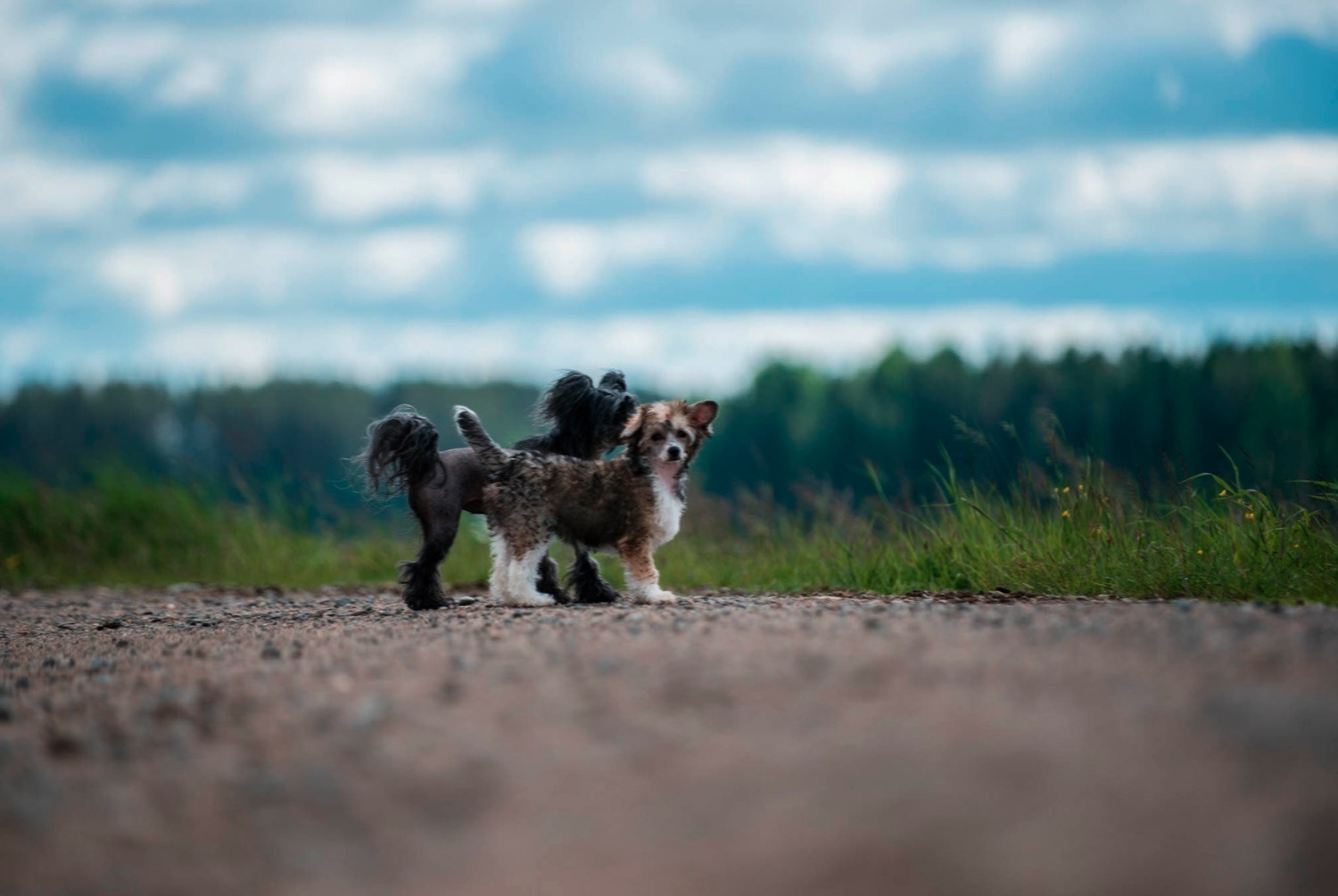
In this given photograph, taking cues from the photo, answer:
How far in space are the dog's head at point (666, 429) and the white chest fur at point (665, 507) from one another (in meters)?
0.16

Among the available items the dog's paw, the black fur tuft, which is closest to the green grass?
the black fur tuft

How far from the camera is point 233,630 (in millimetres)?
7789

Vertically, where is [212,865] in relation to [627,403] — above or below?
below

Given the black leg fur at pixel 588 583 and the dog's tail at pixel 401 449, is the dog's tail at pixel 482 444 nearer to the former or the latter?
the dog's tail at pixel 401 449

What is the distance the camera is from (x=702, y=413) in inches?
337

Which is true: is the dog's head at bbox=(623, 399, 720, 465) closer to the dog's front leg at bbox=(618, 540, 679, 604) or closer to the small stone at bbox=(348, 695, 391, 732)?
the dog's front leg at bbox=(618, 540, 679, 604)

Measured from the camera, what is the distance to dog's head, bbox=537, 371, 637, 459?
30.1 feet

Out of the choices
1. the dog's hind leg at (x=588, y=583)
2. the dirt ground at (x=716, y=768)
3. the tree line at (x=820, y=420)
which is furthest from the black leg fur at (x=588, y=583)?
the dirt ground at (x=716, y=768)

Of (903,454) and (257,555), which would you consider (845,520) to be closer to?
(257,555)

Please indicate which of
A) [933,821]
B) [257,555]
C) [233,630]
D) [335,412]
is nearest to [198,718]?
[933,821]

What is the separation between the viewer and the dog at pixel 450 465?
8.31 metres

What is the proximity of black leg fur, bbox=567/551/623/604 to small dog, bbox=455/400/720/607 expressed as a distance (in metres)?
0.26

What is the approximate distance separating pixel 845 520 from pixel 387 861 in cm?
827

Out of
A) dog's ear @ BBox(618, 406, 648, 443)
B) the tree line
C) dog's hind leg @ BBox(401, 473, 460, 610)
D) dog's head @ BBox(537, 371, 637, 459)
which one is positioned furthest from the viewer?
the tree line
